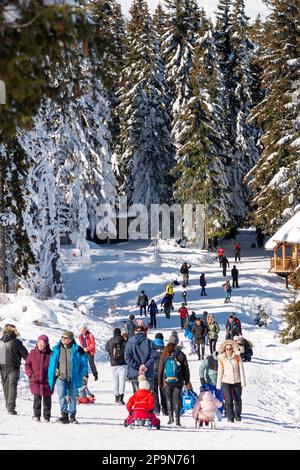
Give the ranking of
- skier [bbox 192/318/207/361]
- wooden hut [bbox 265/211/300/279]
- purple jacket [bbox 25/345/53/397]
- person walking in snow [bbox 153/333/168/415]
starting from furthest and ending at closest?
wooden hut [bbox 265/211/300/279]
skier [bbox 192/318/207/361]
person walking in snow [bbox 153/333/168/415]
purple jacket [bbox 25/345/53/397]

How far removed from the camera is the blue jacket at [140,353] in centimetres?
1307

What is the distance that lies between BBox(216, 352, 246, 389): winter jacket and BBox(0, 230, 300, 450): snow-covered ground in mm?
751

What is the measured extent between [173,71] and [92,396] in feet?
133

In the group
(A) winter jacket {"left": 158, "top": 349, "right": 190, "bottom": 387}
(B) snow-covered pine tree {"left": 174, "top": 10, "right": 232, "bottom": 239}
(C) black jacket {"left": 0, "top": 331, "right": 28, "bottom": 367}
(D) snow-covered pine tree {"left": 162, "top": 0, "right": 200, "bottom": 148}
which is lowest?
(A) winter jacket {"left": 158, "top": 349, "right": 190, "bottom": 387}

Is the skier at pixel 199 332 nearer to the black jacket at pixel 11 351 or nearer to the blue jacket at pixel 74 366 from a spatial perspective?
the black jacket at pixel 11 351

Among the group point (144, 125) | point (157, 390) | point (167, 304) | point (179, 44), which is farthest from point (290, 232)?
point (157, 390)

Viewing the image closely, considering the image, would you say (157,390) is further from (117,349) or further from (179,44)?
(179,44)

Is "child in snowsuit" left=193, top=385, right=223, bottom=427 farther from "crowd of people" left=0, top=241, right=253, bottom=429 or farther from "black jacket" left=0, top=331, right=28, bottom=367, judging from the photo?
"black jacket" left=0, top=331, right=28, bottom=367

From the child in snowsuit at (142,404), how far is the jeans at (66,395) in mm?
890

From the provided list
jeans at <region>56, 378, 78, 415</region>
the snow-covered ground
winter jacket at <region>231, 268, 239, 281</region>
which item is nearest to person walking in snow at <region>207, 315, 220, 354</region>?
the snow-covered ground

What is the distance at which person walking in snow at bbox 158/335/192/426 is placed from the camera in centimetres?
1292

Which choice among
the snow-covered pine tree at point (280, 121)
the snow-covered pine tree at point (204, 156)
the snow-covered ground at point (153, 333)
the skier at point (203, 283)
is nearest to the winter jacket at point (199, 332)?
the snow-covered ground at point (153, 333)

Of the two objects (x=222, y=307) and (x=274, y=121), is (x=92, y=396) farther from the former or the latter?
(x=274, y=121)
